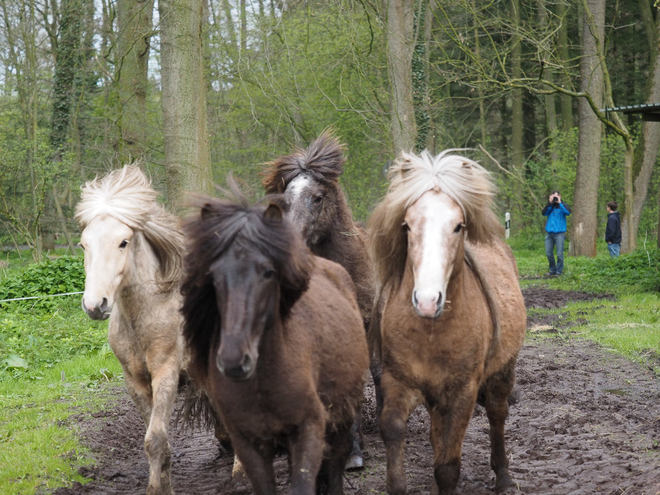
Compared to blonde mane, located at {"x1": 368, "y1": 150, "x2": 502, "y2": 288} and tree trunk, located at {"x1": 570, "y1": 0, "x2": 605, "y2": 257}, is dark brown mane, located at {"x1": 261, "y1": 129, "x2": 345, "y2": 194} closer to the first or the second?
blonde mane, located at {"x1": 368, "y1": 150, "x2": 502, "y2": 288}

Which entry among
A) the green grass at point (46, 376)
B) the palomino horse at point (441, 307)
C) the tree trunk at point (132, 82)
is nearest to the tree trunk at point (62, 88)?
the tree trunk at point (132, 82)

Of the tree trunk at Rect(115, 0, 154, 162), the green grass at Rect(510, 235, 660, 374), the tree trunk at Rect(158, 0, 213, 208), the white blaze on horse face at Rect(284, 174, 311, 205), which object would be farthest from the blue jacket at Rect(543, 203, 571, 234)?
the white blaze on horse face at Rect(284, 174, 311, 205)

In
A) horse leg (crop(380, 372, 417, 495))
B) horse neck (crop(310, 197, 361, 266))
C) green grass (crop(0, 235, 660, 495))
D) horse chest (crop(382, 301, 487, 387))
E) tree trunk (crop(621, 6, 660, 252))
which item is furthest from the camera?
tree trunk (crop(621, 6, 660, 252))

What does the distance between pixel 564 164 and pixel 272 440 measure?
2120 centimetres

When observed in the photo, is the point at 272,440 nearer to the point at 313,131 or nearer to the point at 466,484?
the point at 466,484

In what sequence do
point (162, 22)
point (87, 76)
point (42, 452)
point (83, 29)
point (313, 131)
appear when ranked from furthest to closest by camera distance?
1. point (313, 131)
2. point (87, 76)
3. point (83, 29)
4. point (162, 22)
5. point (42, 452)

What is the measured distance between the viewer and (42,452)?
564 cm

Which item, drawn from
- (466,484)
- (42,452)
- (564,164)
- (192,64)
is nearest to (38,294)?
(192,64)

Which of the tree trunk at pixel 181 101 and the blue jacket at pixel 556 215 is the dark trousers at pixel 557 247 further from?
the tree trunk at pixel 181 101

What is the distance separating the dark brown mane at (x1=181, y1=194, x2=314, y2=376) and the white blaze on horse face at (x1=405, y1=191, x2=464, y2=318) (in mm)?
592

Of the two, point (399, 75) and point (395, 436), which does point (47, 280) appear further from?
point (395, 436)

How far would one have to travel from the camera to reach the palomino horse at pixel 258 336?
3324 millimetres

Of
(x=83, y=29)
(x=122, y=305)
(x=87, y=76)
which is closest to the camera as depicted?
(x=122, y=305)

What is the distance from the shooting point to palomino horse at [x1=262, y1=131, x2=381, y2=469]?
19.7ft
